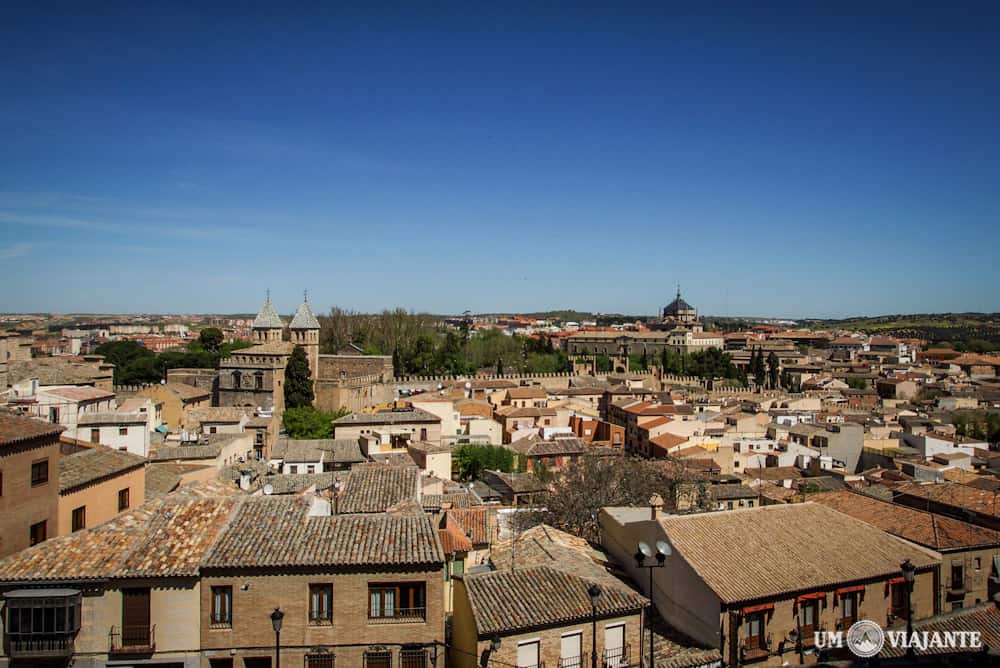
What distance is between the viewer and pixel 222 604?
7414 millimetres

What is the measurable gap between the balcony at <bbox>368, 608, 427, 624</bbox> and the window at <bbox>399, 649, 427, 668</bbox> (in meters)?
0.28

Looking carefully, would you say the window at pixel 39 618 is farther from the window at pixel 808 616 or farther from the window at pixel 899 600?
the window at pixel 899 600

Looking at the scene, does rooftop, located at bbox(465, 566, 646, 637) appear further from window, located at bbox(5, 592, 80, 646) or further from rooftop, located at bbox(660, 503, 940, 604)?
window, located at bbox(5, 592, 80, 646)

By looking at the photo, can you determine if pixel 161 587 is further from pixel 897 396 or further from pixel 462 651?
pixel 897 396

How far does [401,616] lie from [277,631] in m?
1.23

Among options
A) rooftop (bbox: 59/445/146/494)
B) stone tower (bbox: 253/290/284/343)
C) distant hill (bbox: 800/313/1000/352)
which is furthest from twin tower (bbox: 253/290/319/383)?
distant hill (bbox: 800/313/1000/352)

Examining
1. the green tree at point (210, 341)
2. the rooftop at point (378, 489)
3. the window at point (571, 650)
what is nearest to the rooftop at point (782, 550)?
the window at point (571, 650)

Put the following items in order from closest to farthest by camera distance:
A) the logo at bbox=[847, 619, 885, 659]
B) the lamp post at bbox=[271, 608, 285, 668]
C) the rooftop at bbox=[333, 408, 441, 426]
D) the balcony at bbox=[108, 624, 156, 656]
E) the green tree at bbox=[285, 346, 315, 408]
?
the lamp post at bbox=[271, 608, 285, 668] → the balcony at bbox=[108, 624, 156, 656] → the logo at bbox=[847, 619, 885, 659] → the rooftop at bbox=[333, 408, 441, 426] → the green tree at bbox=[285, 346, 315, 408]

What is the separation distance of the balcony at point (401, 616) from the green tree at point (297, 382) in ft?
88.0

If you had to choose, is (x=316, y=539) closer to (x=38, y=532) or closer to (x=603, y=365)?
(x=38, y=532)

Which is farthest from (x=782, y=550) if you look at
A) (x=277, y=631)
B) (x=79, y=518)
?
(x=79, y=518)

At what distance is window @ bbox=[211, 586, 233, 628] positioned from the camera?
7383 millimetres

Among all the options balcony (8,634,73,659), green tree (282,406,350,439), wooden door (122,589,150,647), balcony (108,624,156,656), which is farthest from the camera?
green tree (282,406,350,439)

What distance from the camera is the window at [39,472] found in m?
8.97
